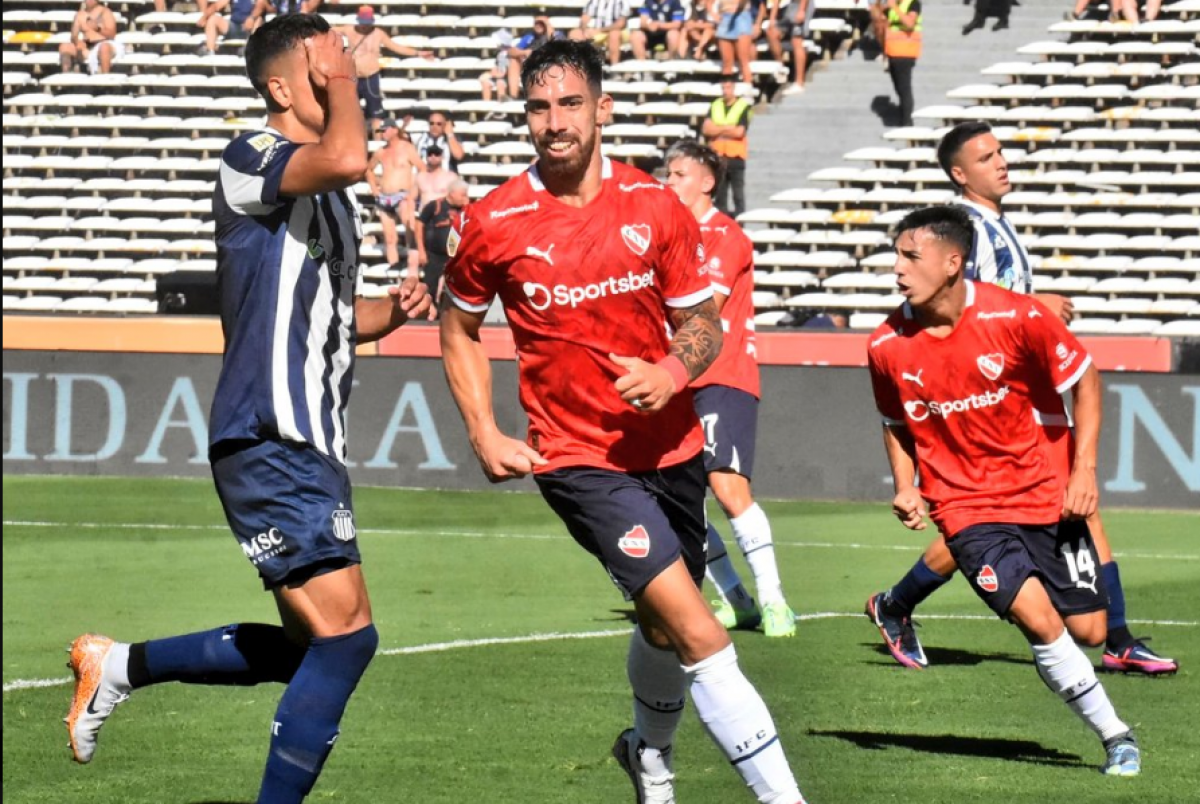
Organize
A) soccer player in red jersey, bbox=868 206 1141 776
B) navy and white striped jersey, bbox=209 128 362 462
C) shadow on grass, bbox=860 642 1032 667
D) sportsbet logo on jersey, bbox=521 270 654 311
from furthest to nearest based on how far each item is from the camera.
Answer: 1. shadow on grass, bbox=860 642 1032 667
2. soccer player in red jersey, bbox=868 206 1141 776
3. sportsbet logo on jersey, bbox=521 270 654 311
4. navy and white striped jersey, bbox=209 128 362 462

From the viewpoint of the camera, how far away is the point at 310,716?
5270 millimetres

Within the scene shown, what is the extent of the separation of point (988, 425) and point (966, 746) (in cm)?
111

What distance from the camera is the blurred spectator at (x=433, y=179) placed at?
23469 mm

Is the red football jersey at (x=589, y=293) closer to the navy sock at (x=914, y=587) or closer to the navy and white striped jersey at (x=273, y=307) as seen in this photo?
the navy and white striped jersey at (x=273, y=307)

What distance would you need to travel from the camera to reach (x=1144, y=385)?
51.9 feet

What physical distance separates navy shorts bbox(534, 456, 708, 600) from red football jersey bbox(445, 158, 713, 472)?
5 cm

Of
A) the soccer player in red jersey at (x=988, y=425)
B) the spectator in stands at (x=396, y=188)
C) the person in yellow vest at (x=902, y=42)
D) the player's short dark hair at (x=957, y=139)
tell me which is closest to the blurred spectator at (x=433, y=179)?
the spectator in stands at (x=396, y=188)

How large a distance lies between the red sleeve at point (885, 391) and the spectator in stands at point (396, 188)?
1676 centimetres

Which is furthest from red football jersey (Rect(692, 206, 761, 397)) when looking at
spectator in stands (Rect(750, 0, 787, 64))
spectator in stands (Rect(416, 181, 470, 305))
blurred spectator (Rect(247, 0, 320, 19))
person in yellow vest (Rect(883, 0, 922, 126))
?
blurred spectator (Rect(247, 0, 320, 19))

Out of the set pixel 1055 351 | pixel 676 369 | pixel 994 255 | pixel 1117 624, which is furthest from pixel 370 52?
pixel 676 369

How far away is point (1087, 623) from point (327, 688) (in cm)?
290

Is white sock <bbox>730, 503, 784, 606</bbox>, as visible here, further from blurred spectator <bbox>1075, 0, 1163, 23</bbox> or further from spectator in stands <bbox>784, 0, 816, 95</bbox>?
spectator in stands <bbox>784, 0, 816, 95</bbox>

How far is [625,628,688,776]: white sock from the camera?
5.89 meters

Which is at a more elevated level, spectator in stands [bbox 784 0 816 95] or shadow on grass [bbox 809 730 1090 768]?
shadow on grass [bbox 809 730 1090 768]
